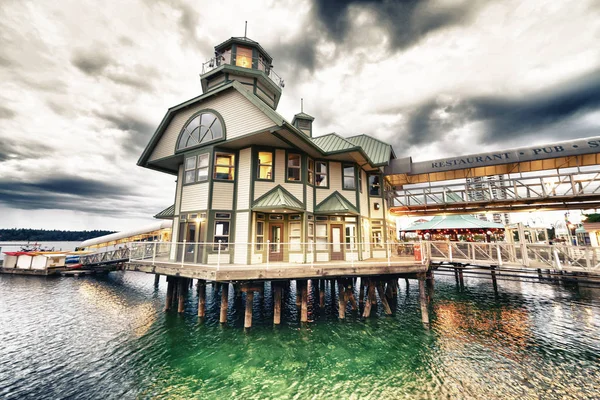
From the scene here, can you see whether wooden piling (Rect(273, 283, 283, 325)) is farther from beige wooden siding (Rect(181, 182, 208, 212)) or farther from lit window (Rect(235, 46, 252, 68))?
lit window (Rect(235, 46, 252, 68))

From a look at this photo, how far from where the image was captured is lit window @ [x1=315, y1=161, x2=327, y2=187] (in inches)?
627

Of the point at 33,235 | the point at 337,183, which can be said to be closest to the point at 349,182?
the point at 337,183

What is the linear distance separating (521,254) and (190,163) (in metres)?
19.0

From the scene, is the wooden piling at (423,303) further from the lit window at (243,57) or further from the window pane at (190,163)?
the lit window at (243,57)

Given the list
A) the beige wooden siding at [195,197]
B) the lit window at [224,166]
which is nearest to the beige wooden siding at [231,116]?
the lit window at [224,166]

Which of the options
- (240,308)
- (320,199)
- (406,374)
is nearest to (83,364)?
(240,308)

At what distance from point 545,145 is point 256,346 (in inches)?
809

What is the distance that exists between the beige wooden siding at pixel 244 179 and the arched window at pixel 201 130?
70.0 inches

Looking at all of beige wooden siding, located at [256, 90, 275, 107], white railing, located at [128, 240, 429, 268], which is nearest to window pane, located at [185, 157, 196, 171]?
white railing, located at [128, 240, 429, 268]

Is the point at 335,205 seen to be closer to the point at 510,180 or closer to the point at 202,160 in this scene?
the point at 202,160

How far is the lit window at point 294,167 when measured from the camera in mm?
14602

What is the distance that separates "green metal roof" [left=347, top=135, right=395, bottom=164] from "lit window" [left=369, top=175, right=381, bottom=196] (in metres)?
1.55

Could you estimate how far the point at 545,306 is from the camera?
51.9 ft

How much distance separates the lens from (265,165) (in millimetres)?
13984
